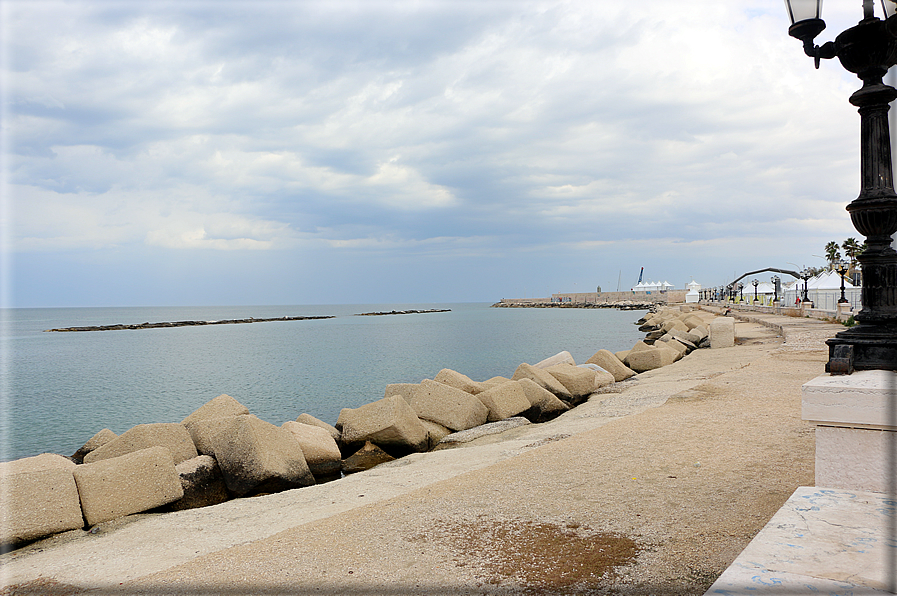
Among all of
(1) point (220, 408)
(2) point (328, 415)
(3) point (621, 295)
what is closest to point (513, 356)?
(2) point (328, 415)

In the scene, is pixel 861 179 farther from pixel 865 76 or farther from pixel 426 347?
pixel 426 347

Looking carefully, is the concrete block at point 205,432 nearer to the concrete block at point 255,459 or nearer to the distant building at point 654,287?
the concrete block at point 255,459

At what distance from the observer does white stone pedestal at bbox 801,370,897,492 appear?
2.72 m

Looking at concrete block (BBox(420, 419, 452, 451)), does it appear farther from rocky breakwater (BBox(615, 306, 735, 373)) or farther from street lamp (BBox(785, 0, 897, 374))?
rocky breakwater (BBox(615, 306, 735, 373))

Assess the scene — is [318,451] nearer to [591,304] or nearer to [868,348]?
[868,348]

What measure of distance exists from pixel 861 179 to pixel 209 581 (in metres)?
5.10

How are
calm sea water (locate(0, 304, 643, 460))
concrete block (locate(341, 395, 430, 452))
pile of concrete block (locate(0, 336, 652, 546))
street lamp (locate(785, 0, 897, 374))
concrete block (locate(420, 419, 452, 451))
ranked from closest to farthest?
street lamp (locate(785, 0, 897, 374)), pile of concrete block (locate(0, 336, 652, 546)), concrete block (locate(341, 395, 430, 452)), concrete block (locate(420, 419, 452, 451)), calm sea water (locate(0, 304, 643, 460))

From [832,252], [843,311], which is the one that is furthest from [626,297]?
[843,311]

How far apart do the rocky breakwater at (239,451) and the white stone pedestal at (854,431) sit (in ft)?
21.8

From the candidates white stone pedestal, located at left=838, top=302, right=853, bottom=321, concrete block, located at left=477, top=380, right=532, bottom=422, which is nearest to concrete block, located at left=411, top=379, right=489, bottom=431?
concrete block, located at left=477, top=380, right=532, bottom=422

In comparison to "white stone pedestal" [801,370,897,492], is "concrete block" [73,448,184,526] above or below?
below

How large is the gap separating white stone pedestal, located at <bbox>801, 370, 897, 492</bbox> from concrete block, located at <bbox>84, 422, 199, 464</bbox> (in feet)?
26.8

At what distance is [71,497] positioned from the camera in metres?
6.33

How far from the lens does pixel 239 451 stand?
772cm
